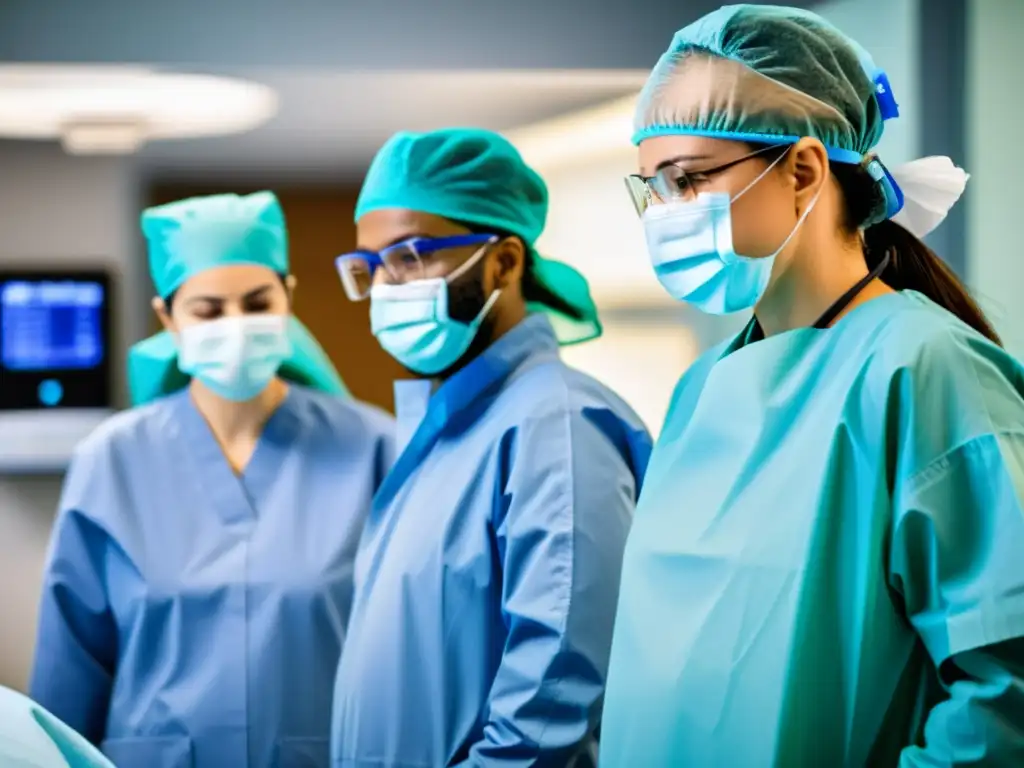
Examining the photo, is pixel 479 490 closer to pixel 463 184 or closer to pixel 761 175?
pixel 463 184

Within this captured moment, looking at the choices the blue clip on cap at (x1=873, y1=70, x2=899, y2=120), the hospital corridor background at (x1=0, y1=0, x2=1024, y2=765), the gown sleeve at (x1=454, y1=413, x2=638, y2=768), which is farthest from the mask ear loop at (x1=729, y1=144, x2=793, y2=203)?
the hospital corridor background at (x1=0, y1=0, x2=1024, y2=765)

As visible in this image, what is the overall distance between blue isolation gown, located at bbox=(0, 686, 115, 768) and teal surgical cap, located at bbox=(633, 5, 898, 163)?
2.48ft

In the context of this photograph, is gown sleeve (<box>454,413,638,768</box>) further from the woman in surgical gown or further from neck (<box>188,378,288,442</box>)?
neck (<box>188,378,288,442</box>)

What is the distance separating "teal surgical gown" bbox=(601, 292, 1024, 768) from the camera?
92cm

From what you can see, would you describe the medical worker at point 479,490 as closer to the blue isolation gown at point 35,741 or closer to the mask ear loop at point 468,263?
the mask ear loop at point 468,263

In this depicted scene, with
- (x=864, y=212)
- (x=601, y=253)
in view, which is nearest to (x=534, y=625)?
(x=864, y=212)

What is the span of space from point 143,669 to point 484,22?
4.71 ft

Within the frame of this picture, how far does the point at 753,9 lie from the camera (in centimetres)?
111

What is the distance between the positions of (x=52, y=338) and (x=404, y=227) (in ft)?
4.09

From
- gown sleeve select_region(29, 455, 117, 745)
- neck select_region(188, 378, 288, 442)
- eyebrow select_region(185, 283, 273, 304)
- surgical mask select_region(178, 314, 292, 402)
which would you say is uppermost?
eyebrow select_region(185, 283, 273, 304)

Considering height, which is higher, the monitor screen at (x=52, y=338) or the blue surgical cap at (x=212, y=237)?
the blue surgical cap at (x=212, y=237)

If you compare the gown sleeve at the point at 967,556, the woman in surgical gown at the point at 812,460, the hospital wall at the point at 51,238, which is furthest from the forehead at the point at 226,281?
the gown sleeve at the point at 967,556

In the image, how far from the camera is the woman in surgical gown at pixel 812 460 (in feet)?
3.07

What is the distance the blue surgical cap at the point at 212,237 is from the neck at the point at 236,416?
20 centimetres
